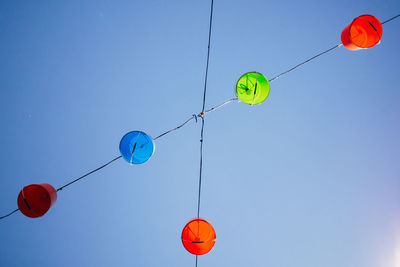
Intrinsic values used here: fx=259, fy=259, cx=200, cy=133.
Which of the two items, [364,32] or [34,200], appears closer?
[34,200]

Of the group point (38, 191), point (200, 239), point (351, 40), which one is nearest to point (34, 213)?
point (38, 191)

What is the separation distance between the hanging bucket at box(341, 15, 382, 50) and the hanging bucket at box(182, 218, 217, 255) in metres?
3.08

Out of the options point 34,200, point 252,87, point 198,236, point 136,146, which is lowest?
point 198,236

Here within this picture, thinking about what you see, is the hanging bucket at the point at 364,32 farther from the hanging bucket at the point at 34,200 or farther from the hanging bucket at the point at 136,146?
the hanging bucket at the point at 34,200

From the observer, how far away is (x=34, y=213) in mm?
2842

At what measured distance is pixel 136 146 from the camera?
2.97 meters

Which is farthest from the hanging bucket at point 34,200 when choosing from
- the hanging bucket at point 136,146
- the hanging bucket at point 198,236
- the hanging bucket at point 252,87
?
the hanging bucket at point 252,87

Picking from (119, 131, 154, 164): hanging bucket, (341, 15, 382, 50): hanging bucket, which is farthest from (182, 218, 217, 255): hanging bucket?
(341, 15, 382, 50): hanging bucket

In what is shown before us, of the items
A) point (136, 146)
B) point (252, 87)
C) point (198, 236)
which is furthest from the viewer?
point (252, 87)

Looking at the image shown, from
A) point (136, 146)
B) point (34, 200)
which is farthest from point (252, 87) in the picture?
point (34, 200)

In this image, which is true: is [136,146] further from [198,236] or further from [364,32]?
[364,32]

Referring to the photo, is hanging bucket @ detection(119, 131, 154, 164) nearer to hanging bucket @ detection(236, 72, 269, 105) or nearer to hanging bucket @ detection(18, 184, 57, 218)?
hanging bucket @ detection(18, 184, 57, 218)

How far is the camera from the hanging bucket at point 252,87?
3330 millimetres

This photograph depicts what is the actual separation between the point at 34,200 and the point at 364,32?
4.51 m
